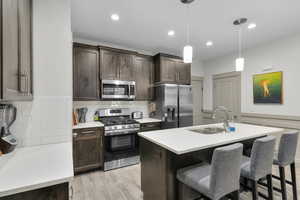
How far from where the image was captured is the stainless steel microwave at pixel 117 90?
10.1ft

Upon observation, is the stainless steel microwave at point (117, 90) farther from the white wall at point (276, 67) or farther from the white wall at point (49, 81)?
the white wall at point (276, 67)

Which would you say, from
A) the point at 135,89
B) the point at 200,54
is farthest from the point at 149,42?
the point at 200,54

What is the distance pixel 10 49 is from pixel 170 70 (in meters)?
3.19

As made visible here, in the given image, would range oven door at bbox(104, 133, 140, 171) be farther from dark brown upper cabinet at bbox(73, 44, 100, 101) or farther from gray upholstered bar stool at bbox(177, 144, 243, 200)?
gray upholstered bar stool at bbox(177, 144, 243, 200)

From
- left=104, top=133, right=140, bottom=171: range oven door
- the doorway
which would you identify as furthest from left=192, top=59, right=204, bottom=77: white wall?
left=104, top=133, right=140, bottom=171: range oven door

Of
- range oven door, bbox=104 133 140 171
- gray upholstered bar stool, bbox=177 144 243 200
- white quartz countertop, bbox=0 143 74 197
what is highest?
white quartz countertop, bbox=0 143 74 197

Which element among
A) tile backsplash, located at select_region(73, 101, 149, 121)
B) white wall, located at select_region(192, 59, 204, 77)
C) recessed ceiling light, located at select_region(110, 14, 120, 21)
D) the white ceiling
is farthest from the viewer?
white wall, located at select_region(192, 59, 204, 77)

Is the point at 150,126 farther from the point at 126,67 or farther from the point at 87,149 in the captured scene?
the point at 126,67

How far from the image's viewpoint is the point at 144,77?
3.56 metres

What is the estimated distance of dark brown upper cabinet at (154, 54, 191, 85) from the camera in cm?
358

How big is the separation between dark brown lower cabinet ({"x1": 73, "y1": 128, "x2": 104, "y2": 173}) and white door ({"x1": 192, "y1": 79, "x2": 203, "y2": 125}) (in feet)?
10.9

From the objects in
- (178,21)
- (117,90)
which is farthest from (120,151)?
(178,21)

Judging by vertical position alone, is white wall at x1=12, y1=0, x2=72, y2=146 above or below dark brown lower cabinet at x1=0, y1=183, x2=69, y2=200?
above

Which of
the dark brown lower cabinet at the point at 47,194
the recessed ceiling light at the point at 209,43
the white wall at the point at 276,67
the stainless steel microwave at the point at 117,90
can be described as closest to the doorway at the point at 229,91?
the white wall at the point at 276,67
